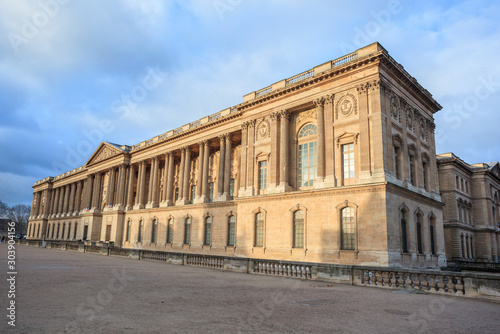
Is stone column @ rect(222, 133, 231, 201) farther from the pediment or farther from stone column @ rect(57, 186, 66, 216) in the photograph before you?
stone column @ rect(57, 186, 66, 216)

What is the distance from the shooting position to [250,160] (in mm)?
34062

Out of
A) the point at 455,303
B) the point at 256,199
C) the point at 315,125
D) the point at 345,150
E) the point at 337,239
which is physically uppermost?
the point at 315,125

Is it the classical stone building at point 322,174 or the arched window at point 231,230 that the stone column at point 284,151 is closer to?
the classical stone building at point 322,174

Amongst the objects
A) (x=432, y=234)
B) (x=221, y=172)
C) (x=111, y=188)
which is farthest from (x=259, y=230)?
(x=111, y=188)

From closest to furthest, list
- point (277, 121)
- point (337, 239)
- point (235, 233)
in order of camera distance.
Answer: point (337, 239) < point (277, 121) < point (235, 233)

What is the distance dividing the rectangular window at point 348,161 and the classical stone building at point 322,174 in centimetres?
8

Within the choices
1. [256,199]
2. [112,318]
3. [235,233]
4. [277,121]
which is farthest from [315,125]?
[112,318]

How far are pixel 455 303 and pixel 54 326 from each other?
11.1 m

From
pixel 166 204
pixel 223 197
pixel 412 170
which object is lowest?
pixel 166 204

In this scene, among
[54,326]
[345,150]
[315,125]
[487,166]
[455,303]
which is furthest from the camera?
[487,166]

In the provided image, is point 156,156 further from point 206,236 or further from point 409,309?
point 409,309

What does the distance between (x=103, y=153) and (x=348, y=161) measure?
49.3 meters

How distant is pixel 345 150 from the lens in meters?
27.3

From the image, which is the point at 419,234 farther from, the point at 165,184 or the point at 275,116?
the point at 165,184
